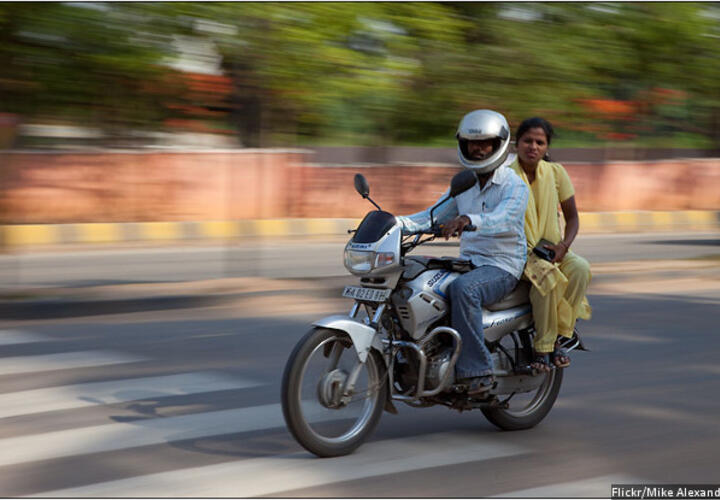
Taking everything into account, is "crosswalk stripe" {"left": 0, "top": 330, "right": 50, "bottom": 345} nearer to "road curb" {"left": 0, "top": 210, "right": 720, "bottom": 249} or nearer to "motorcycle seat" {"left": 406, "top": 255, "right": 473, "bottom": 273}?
"motorcycle seat" {"left": 406, "top": 255, "right": 473, "bottom": 273}

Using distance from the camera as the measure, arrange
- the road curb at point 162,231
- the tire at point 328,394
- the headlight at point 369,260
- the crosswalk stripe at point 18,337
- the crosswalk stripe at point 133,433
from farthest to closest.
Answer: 1. the road curb at point 162,231
2. the crosswalk stripe at point 18,337
3. the crosswalk stripe at point 133,433
4. the headlight at point 369,260
5. the tire at point 328,394

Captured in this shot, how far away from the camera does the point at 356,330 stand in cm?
465

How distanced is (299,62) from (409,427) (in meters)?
17.2

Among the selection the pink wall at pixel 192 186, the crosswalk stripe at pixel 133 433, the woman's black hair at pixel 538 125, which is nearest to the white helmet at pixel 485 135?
the woman's black hair at pixel 538 125

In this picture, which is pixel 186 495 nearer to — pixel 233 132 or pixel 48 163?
pixel 48 163

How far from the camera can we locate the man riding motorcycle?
4.89 m

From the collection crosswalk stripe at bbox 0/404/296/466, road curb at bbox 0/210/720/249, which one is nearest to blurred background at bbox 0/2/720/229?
road curb at bbox 0/210/720/249

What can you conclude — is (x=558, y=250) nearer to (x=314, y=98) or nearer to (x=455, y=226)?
(x=455, y=226)

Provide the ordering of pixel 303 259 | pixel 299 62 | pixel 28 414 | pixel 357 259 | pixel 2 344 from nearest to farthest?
1. pixel 357 259
2. pixel 28 414
3. pixel 2 344
4. pixel 303 259
5. pixel 299 62

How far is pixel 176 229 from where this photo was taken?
60.9 ft

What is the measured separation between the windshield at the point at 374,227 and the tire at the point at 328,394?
1.47ft

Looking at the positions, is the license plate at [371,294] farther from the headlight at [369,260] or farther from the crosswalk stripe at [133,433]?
the crosswalk stripe at [133,433]

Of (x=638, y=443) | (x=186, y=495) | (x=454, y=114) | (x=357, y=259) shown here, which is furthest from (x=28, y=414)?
(x=454, y=114)

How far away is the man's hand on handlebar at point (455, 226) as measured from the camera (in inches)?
180
